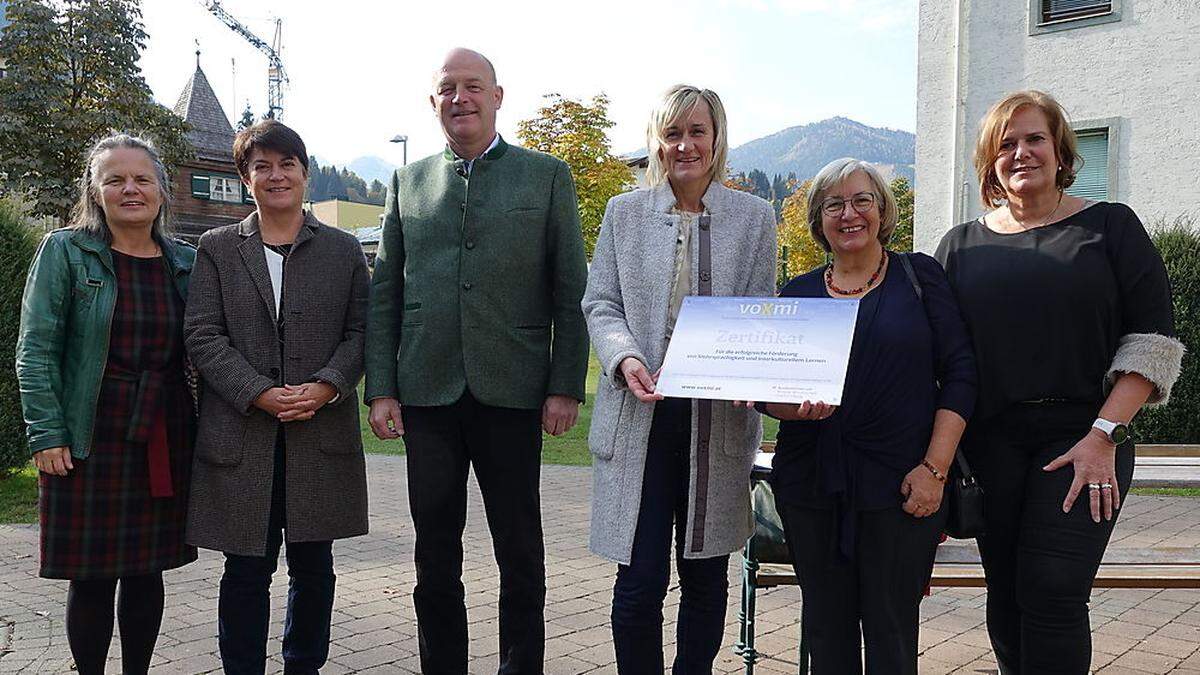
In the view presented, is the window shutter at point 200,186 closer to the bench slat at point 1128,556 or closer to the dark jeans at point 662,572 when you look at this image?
the dark jeans at point 662,572

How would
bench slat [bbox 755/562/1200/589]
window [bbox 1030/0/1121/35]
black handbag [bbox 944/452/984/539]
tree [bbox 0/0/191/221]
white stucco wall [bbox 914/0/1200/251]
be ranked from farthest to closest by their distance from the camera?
1. tree [bbox 0/0/191/221]
2. window [bbox 1030/0/1121/35]
3. white stucco wall [bbox 914/0/1200/251]
4. bench slat [bbox 755/562/1200/589]
5. black handbag [bbox 944/452/984/539]

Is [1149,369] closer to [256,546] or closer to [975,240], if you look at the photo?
[975,240]

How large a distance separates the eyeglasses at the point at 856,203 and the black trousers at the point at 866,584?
955 millimetres

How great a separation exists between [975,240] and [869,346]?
59 cm

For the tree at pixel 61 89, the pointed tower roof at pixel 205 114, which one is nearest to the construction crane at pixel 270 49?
the pointed tower roof at pixel 205 114

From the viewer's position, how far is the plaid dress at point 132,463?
3.49 m

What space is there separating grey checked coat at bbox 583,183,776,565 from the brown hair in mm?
731

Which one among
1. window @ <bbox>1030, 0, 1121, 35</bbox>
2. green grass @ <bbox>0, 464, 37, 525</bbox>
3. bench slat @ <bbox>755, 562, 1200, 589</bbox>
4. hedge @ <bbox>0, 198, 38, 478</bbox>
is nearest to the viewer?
bench slat @ <bbox>755, 562, 1200, 589</bbox>

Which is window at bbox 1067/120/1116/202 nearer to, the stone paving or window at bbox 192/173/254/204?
the stone paving

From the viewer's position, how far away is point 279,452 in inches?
144

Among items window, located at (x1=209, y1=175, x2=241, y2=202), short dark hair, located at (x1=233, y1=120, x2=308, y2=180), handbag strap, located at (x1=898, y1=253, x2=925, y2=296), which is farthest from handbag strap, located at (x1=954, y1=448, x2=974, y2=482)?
window, located at (x1=209, y1=175, x2=241, y2=202)

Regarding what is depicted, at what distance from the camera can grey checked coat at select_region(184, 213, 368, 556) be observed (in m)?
3.56

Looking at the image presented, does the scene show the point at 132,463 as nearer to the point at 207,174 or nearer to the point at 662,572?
the point at 662,572

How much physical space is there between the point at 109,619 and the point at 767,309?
2.80 meters
